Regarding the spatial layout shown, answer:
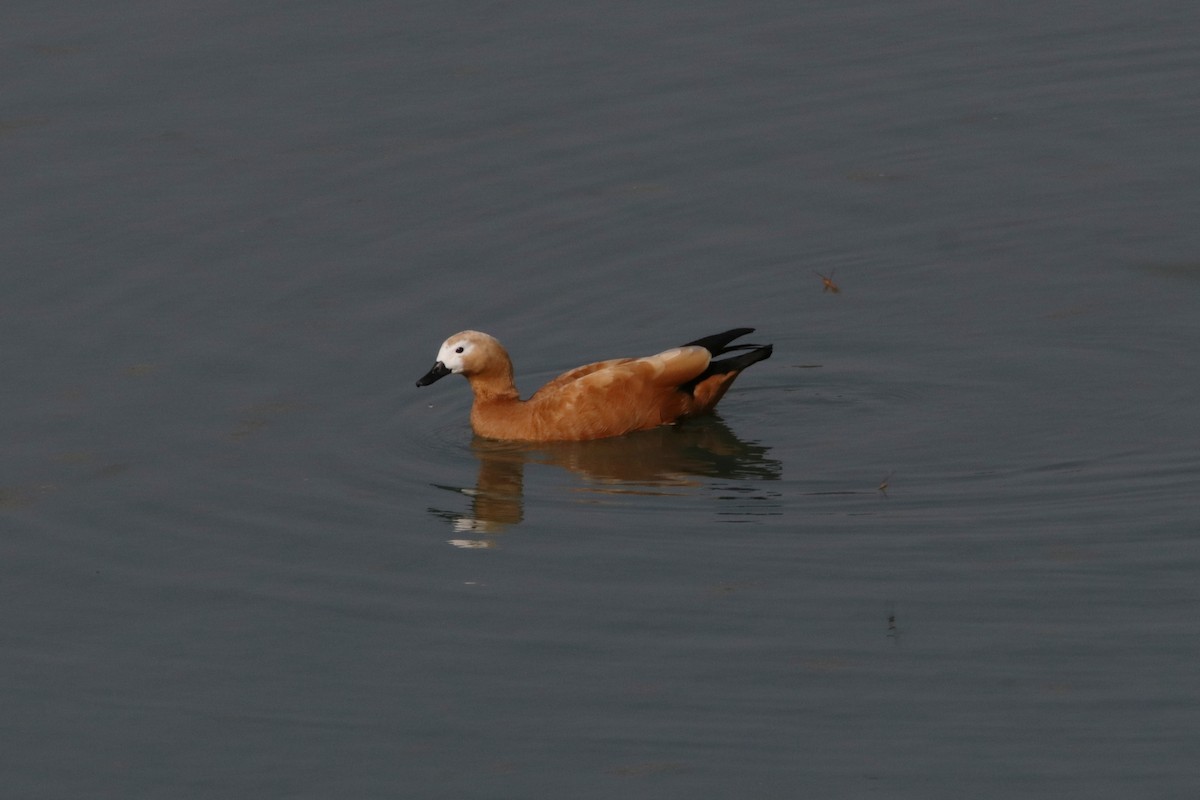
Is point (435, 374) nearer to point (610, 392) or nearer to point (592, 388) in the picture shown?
point (592, 388)

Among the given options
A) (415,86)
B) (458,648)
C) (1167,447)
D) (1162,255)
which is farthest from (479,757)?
(415,86)

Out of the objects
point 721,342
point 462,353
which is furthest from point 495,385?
point 721,342

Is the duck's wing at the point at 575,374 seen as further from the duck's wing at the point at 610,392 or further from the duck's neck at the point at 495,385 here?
the duck's neck at the point at 495,385

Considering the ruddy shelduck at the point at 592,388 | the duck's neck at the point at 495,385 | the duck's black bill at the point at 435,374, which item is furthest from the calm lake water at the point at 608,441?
the duck's black bill at the point at 435,374

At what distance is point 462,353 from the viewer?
15.2 m

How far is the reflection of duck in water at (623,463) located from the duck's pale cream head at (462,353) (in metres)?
0.60

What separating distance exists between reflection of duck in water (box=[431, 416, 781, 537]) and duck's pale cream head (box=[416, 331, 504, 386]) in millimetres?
601

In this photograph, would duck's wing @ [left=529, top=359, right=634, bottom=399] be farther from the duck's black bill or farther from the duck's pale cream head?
the duck's black bill

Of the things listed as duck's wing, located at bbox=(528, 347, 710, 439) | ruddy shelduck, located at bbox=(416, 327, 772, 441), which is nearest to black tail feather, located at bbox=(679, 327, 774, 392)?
ruddy shelduck, located at bbox=(416, 327, 772, 441)

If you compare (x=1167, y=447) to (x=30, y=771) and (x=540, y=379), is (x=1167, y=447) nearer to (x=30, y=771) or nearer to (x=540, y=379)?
(x=540, y=379)

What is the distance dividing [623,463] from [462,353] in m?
1.48

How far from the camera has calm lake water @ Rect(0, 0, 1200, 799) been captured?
10.1m

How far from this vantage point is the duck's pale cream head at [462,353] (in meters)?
15.1

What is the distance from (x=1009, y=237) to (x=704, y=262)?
2.64 m
